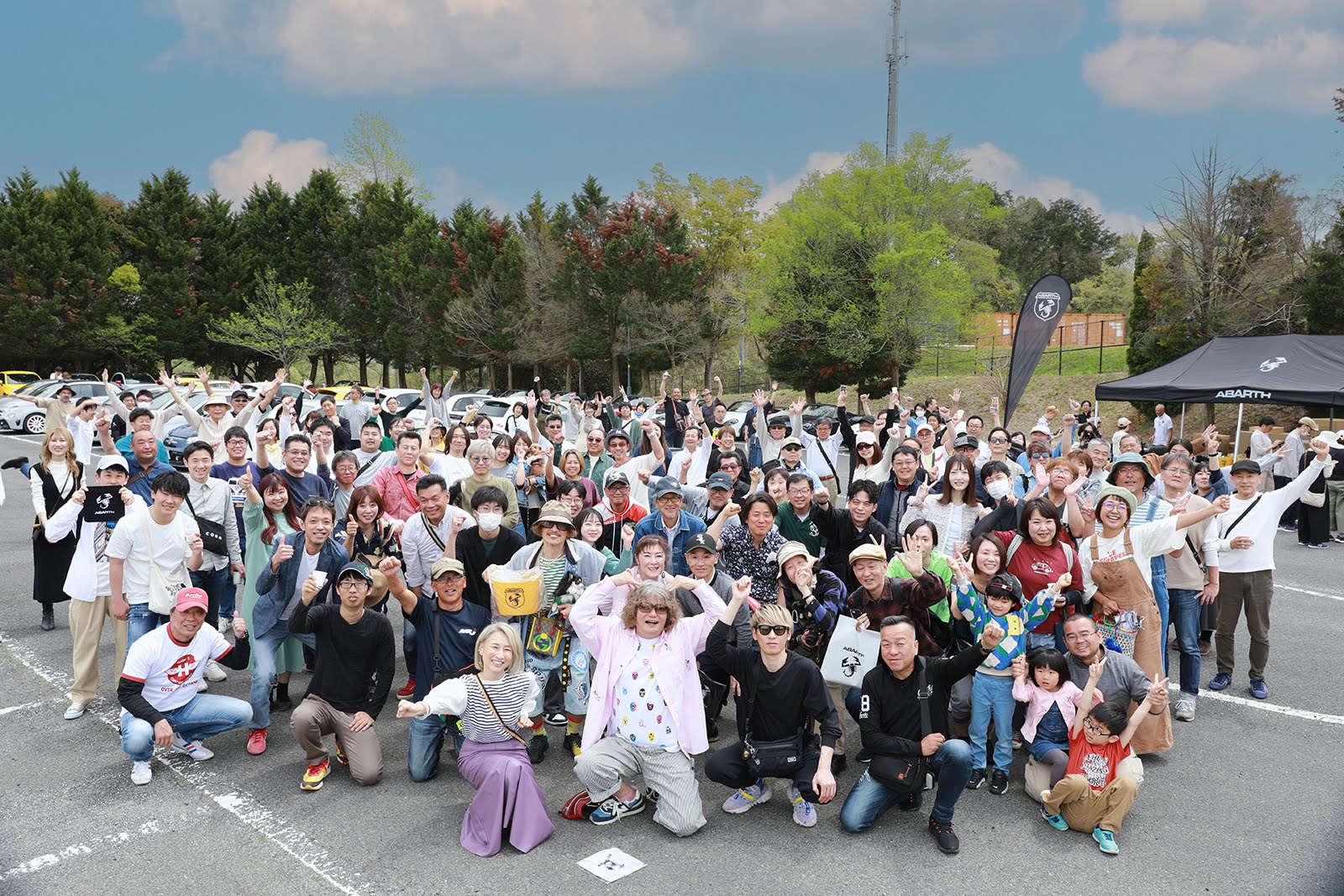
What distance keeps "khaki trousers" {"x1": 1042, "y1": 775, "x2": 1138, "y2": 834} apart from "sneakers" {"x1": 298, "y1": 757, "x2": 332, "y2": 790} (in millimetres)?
4152

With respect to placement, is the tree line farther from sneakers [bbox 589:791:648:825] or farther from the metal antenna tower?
sneakers [bbox 589:791:648:825]

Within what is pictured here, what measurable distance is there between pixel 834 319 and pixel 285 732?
24.1 m

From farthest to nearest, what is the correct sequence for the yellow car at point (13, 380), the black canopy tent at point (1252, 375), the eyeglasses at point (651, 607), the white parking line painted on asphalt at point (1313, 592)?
the yellow car at point (13, 380) < the black canopy tent at point (1252, 375) < the white parking line painted on asphalt at point (1313, 592) < the eyeglasses at point (651, 607)

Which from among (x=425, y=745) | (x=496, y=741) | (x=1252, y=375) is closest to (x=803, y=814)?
(x=496, y=741)

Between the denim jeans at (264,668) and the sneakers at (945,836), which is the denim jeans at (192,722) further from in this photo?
→ the sneakers at (945,836)

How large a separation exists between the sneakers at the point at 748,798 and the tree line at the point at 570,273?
76.5 ft

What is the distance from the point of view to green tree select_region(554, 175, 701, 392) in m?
32.1

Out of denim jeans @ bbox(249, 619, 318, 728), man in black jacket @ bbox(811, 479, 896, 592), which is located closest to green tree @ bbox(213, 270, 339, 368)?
denim jeans @ bbox(249, 619, 318, 728)

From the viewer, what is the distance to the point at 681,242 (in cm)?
3306

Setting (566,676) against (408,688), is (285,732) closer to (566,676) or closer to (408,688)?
(408,688)

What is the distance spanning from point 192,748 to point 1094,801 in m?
5.32

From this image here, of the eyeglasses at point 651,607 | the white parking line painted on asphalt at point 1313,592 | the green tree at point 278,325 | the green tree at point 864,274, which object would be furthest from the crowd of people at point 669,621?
the green tree at point 278,325

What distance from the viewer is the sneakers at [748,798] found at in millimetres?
4613

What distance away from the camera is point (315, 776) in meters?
4.82
